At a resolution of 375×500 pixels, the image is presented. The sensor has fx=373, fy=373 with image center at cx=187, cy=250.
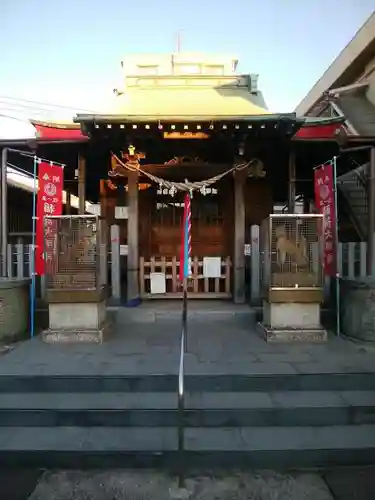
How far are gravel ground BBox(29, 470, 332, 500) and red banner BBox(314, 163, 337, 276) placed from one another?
4.82m

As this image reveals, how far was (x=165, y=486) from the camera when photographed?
3424 mm

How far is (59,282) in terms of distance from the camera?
676 centimetres

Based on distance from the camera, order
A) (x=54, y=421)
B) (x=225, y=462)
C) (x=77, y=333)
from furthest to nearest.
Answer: (x=77, y=333)
(x=54, y=421)
(x=225, y=462)

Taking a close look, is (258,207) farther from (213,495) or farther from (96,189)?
(213,495)

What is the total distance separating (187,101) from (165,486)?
28.4 ft

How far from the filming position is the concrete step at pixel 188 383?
191 inches

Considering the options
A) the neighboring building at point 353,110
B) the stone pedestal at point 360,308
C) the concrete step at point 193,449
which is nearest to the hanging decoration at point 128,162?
the neighboring building at point 353,110

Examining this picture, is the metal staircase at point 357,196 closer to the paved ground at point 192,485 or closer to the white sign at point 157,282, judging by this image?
the white sign at point 157,282

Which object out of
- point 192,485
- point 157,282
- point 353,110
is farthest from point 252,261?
point 353,110

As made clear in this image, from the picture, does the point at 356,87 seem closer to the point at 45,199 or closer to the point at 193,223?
the point at 193,223

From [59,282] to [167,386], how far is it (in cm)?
304

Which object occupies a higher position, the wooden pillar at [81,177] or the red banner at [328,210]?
the wooden pillar at [81,177]

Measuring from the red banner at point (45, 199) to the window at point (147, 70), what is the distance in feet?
15.5

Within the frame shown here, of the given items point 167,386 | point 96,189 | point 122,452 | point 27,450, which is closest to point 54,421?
point 27,450
